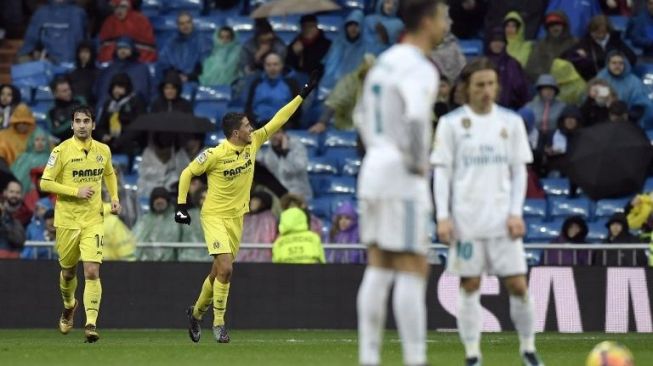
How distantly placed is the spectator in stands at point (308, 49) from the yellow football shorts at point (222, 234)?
8.32 m

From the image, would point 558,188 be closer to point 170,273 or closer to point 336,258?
point 336,258

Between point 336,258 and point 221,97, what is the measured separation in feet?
17.0

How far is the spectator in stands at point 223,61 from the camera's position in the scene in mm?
25778

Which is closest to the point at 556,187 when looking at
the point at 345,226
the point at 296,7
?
the point at 345,226

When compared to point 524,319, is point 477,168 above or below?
above

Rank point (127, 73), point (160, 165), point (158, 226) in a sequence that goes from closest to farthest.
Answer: point (158, 226) → point (160, 165) → point (127, 73)

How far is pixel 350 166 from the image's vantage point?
24.2 m

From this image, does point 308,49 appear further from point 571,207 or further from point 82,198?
point 82,198

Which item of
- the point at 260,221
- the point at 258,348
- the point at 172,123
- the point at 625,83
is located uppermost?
the point at 625,83

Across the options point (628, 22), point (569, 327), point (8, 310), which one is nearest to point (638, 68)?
point (628, 22)

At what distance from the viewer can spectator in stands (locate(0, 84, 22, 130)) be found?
24.7 meters

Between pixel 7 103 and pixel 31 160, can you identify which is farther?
pixel 7 103

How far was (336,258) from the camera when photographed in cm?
2133

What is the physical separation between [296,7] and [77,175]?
870cm
